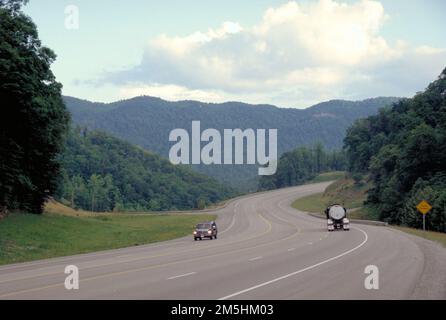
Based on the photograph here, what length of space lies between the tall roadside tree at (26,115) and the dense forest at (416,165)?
114 ft

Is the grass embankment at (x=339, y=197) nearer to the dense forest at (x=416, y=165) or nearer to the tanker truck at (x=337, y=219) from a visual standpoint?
the dense forest at (x=416, y=165)

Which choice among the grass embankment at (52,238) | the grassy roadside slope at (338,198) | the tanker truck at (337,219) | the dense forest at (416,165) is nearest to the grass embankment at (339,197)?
the grassy roadside slope at (338,198)

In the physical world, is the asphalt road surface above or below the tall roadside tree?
below

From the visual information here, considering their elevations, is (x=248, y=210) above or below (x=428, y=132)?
below

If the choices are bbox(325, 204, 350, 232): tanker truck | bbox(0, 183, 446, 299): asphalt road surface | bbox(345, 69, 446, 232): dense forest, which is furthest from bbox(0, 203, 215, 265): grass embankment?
bbox(345, 69, 446, 232): dense forest

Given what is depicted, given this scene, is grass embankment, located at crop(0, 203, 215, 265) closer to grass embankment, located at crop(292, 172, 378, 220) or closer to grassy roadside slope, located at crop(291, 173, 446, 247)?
grassy roadside slope, located at crop(291, 173, 446, 247)

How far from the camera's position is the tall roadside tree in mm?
46000

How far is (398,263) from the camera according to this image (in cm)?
2383

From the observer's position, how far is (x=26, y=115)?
49.8 m

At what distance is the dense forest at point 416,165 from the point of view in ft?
214

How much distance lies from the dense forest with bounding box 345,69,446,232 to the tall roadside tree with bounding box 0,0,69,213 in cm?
3468

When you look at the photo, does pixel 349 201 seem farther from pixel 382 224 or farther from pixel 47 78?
pixel 47 78
